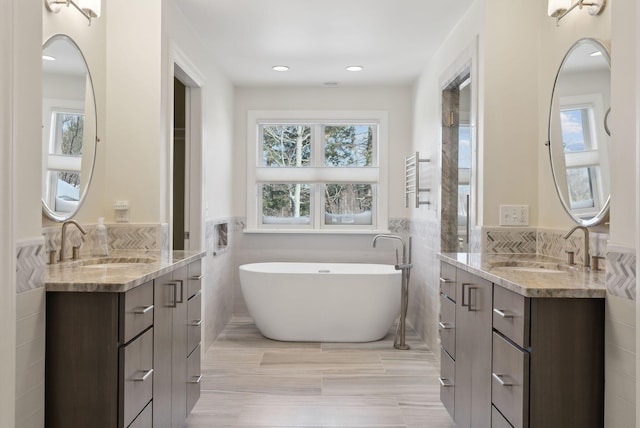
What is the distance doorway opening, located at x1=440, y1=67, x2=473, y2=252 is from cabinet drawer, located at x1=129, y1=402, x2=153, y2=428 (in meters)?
2.54

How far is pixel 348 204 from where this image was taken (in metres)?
5.62

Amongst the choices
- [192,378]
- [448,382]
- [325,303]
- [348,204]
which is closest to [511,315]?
[448,382]

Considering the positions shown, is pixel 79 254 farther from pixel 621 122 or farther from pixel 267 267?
pixel 267 267

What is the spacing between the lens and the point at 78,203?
2.63 meters

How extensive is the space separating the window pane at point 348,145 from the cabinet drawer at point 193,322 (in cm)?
307

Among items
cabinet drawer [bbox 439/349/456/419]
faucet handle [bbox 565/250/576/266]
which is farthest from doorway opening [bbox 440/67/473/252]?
faucet handle [bbox 565/250/576/266]

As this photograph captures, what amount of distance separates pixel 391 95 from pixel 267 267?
7.08ft

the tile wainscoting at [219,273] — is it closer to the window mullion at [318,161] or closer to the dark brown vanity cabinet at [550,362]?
the window mullion at [318,161]

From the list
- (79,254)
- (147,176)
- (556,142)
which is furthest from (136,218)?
(556,142)

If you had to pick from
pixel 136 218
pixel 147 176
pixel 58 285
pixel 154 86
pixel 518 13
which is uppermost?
pixel 518 13

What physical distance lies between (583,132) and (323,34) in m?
2.05

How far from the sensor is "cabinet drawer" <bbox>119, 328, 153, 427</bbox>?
1749mm

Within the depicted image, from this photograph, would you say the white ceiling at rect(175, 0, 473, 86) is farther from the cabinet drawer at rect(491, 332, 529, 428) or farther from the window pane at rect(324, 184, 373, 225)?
the cabinet drawer at rect(491, 332, 529, 428)

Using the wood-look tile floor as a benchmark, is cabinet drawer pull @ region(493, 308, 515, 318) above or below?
above
